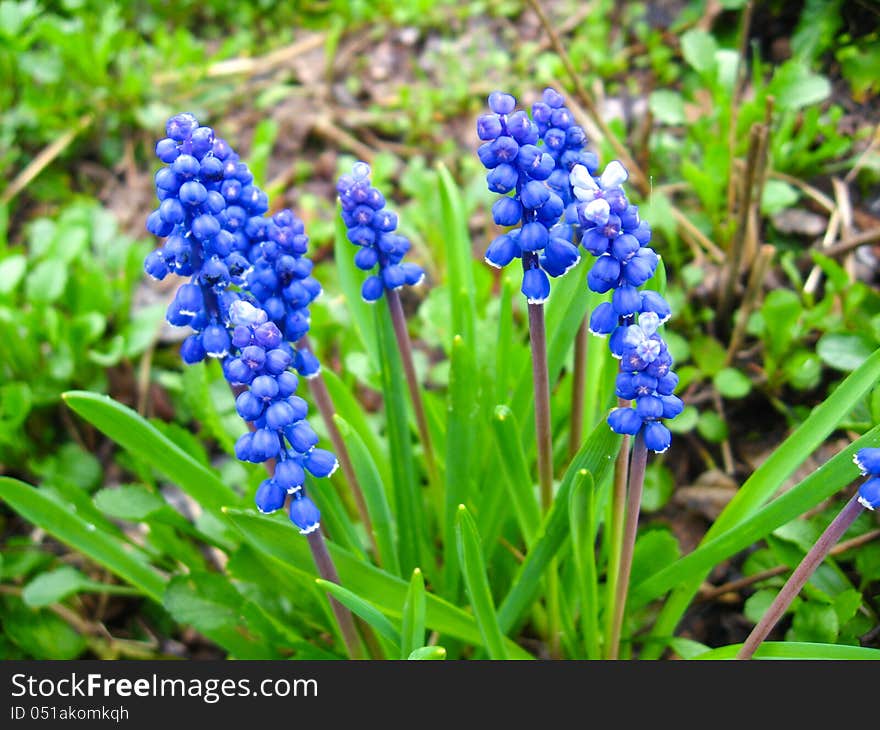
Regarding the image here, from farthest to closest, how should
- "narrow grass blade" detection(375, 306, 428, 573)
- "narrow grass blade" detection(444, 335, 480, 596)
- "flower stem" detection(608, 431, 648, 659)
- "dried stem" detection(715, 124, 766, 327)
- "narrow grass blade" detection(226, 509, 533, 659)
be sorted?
1. "dried stem" detection(715, 124, 766, 327)
2. "narrow grass blade" detection(375, 306, 428, 573)
3. "narrow grass blade" detection(444, 335, 480, 596)
4. "narrow grass blade" detection(226, 509, 533, 659)
5. "flower stem" detection(608, 431, 648, 659)

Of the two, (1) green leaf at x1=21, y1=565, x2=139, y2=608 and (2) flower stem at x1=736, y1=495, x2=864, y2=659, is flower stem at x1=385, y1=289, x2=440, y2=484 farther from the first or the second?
(1) green leaf at x1=21, y1=565, x2=139, y2=608

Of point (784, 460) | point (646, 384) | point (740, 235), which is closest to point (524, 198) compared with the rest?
point (646, 384)

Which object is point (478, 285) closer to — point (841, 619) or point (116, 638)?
point (841, 619)

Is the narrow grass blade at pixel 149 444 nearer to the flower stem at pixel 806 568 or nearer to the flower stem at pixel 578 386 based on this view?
the flower stem at pixel 578 386

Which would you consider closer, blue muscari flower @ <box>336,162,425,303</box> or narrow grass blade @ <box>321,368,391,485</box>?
blue muscari flower @ <box>336,162,425,303</box>

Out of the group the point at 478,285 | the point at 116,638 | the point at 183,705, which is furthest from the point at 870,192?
the point at 116,638

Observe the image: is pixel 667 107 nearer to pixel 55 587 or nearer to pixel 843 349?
pixel 843 349

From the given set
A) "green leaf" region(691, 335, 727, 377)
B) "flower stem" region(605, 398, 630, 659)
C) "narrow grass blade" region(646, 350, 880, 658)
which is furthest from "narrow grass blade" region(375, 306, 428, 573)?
"green leaf" region(691, 335, 727, 377)
